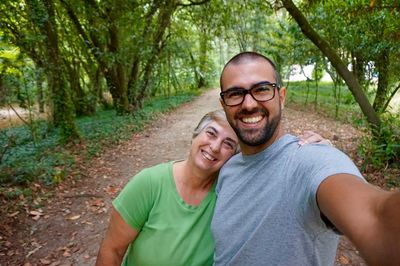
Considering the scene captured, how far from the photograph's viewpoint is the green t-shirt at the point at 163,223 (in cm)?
189

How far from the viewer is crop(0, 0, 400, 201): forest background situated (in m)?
6.19

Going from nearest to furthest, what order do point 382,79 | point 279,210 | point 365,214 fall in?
point 365,214, point 279,210, point 382,79

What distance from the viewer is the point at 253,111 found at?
5.96 feet

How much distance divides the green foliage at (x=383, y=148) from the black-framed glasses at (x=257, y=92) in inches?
190

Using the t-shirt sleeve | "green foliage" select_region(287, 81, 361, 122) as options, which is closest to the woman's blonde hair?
the t-shirt sleeve

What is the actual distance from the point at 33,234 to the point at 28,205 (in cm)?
73

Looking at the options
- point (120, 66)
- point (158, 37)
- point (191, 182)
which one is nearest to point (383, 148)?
point (191, 182)

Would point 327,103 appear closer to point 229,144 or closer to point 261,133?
point 229,144

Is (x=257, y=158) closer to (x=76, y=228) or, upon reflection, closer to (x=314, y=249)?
(x=314, y=249)

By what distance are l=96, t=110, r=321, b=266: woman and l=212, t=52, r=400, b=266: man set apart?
0.52 ft

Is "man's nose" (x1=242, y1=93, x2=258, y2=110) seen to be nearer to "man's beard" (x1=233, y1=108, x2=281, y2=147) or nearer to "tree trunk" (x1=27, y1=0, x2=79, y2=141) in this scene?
"man's beard" (x1=233, y1=108, x2=281, y2=147)

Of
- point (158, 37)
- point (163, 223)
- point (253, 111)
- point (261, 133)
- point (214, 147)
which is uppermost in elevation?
point (158, 37)

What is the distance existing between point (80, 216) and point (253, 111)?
4.38m

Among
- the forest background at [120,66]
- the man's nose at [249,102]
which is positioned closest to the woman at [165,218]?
the man's nose at [249,102]
